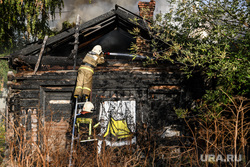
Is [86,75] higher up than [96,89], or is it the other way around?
[86,75]

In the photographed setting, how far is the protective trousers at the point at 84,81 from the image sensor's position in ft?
20.7

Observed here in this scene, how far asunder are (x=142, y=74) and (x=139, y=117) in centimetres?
132

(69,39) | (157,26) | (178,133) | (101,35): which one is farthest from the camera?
(101,35)

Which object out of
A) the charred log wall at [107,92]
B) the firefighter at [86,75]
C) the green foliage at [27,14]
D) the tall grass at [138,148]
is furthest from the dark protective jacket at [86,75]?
the green foliage at [27,14]

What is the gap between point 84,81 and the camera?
6375 mm

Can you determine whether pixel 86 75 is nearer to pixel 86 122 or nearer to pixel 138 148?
pixel 86 122

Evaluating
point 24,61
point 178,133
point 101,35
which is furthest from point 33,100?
point 178,133

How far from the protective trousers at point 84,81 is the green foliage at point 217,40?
2.06m

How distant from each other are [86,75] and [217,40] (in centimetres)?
369

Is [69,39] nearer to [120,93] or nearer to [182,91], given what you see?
[120,93]

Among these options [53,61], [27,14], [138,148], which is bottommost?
[138,148]

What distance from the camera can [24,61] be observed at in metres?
6.87

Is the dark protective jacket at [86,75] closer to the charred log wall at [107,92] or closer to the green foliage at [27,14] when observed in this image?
the charred log wall at [107,92]

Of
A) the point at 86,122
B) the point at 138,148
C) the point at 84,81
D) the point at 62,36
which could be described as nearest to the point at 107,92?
the point at 84,81
